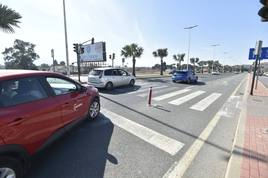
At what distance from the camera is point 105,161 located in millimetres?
3564

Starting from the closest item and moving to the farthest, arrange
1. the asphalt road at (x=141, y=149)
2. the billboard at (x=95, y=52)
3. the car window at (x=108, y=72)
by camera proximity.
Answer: the asphalt road at (x=141, y=149) < the car window at (x=108, y=72) < the billboard at (x=95, y=52)

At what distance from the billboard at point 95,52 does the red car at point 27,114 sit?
30705 mm

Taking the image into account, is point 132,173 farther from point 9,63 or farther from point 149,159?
point 9,63

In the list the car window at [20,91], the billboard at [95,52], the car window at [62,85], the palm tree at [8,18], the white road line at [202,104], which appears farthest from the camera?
the billboard at [95,52]

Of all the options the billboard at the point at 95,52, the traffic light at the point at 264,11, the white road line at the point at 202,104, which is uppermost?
the billboard at the point at 95,52

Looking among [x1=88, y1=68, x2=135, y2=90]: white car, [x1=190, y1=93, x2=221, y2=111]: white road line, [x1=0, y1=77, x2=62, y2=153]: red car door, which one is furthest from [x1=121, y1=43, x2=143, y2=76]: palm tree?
[x1=0, y1=77, x2=62, y2=153]: red car door

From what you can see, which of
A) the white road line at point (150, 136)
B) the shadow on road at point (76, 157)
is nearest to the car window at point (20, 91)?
the shadow on road at point (76, 157)

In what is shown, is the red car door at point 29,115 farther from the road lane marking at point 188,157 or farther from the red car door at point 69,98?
the road lane marking at point 188,157

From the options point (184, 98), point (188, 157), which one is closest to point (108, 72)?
point (184, 98)

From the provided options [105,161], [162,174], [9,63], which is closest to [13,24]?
[105,161]

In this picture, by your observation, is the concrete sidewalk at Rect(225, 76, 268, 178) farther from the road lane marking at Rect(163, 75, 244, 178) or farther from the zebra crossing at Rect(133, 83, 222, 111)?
the zebra crossing at Rect(133, 83, 222, 111)

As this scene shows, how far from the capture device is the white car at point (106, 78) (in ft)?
43.7

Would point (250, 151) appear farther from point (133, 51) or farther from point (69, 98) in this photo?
point (133, 51)

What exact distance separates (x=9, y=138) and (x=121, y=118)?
403 cm
